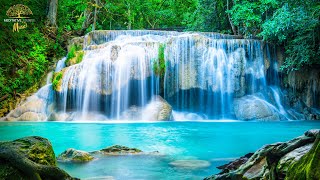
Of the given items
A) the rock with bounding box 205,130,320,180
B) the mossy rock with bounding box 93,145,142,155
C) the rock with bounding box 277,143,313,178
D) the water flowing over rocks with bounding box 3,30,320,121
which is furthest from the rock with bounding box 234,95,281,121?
the rock with bounding box 277,143,313,178

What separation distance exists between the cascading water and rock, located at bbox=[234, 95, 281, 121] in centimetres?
6

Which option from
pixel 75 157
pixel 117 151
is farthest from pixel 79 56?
pixel 75 157

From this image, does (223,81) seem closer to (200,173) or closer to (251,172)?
(200,173)

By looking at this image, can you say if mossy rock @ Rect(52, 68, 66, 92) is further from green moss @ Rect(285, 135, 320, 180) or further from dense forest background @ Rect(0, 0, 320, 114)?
green moss @ Rect(285, 135, 320, 180)

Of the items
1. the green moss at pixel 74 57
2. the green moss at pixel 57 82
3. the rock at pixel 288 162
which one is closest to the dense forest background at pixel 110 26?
the green moss at pixel 74 57

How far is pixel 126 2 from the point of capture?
106 feet

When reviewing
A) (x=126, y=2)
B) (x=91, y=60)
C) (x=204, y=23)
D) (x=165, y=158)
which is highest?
(x=126, y=2)

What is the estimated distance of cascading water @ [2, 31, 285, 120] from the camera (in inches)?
692

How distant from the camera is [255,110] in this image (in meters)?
17.4

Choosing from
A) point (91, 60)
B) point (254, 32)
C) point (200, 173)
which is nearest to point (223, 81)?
point (254, 32)

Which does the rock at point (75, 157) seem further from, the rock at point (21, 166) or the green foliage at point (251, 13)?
the green foliage at point (251, 13)

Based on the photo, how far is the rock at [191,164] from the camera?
5.88 m

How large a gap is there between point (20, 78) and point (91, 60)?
463 cm

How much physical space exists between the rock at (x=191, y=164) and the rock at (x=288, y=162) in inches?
72.7
